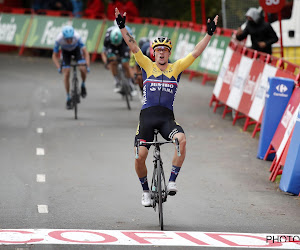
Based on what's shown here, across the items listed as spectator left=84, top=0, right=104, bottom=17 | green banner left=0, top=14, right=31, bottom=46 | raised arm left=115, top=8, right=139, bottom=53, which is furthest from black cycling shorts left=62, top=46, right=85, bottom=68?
spectator left=84, top=0, right=104, bottom=17

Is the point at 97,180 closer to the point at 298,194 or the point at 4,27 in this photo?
the point at 298,194

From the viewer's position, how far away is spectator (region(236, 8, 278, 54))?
1903cm

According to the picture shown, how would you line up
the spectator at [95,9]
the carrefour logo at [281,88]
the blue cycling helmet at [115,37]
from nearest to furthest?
the carrefour logo at [281,88] → the blue cycling helmet at [115,37] → the spectator at [95,9]

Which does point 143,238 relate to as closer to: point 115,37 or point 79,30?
point 115,37

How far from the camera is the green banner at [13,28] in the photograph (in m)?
33.3

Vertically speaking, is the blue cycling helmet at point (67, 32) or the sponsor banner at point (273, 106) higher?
the blue cycling helmet at point (67, 32)

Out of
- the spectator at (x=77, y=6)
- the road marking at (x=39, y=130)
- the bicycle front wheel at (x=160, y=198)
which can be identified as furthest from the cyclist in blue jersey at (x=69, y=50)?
the spectator at (x=77, y=6)

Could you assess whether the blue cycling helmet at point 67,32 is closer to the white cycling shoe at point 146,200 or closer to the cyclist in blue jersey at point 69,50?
the cyclist in blue jersey at point 69,50

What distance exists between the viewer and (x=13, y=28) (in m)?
33.6

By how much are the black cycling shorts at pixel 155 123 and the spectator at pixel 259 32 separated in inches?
381

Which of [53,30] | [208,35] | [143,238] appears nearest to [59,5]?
[53,30]

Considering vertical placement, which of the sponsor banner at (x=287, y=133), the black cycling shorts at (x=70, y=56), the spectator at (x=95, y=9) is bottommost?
the sponsor banner at (x=287, y=133)

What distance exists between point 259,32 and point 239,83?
1429mm

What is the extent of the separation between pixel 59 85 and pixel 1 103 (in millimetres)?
4503
